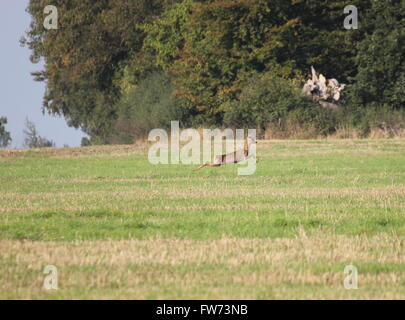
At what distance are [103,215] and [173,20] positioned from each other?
129ft

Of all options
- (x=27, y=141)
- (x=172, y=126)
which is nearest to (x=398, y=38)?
(x=172, y=126)

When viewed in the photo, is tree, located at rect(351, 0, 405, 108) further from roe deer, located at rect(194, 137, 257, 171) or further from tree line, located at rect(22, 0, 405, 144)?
roe deer, located at rect(194, 137, 257, 171)

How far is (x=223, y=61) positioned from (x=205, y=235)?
37.3 meters

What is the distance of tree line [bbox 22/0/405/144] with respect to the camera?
4384 centimetres

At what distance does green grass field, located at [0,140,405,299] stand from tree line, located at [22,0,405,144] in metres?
21.5

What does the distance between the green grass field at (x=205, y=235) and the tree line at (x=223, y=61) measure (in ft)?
70.6

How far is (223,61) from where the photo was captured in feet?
159
